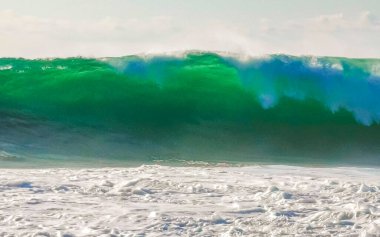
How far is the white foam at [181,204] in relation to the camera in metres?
4.49

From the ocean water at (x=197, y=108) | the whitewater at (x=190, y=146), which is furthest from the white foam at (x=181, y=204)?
the ocean water at (x=197, y=108)

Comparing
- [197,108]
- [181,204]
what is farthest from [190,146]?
[181,204]

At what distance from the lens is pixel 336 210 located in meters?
5.09

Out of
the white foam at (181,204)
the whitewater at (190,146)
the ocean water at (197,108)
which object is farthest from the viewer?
the ocean water at (197,108)

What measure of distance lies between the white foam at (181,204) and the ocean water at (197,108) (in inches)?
126

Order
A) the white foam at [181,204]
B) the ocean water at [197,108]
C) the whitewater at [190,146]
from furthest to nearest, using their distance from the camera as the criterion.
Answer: the ocean water at [197,108]
the whitewater at [190,146]
the white foam at [181,204]

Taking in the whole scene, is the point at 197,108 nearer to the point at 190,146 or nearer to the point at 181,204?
the point at 190,146

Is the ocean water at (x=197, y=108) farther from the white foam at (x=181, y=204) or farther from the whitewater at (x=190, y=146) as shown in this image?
the white foam at (x=181, y=204)

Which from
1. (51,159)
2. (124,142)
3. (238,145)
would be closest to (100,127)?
(124,142)

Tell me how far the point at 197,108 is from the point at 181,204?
794 cm

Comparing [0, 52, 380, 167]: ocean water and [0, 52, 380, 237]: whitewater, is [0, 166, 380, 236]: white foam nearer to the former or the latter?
[0, 52, 380, 237]: whitewater

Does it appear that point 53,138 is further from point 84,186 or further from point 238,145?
point 84,186

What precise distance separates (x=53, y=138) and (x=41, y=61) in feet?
14.0

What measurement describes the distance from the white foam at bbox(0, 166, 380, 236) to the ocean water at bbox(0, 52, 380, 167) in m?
3.19
